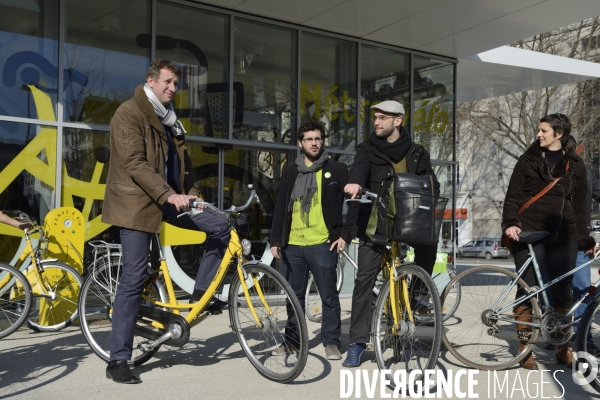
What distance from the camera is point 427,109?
1146 cm

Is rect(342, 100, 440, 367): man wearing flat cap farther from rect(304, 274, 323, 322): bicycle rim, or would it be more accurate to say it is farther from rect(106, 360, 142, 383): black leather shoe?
rect(304, 274, 323, 322): bicycle rim

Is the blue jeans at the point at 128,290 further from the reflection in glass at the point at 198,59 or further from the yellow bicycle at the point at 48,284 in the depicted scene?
the reflection in glass at the point at 198,59

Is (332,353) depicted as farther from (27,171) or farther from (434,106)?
(434,106)

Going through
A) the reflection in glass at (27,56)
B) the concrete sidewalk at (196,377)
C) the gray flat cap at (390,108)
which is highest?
the reflection in glass at (27,56)

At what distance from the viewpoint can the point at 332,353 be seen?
5188mm

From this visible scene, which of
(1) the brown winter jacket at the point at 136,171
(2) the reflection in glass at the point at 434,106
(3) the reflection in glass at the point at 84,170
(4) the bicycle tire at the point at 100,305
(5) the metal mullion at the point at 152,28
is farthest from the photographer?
(2) the reflection in glass at the point at 434,106

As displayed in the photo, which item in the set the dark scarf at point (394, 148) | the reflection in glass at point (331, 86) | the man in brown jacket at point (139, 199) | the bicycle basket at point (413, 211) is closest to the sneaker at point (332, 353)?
the man in brown jacket at point (139, 199)

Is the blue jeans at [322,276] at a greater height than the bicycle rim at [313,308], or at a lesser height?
greater

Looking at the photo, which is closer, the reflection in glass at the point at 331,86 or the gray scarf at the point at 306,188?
the gray scarf at the point at 306,188

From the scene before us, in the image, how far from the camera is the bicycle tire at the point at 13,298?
6.13 meters

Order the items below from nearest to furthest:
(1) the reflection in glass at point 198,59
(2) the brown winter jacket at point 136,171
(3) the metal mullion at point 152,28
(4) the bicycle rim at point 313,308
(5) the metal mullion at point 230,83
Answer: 1. (2) the brown winter jacket at point 136,171
2. (4) the bicycle rim at point 313,308
3. (3) the metal mullion at point 152,28
4. (1) the reflection in glass at point 198,59
5. (5) the metal mullion at point 230,83

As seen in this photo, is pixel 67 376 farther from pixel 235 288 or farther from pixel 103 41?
pixel 103 41

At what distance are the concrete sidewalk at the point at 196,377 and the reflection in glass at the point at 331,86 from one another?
5.07 meters

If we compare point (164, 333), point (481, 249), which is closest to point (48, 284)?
point (164, 333)
